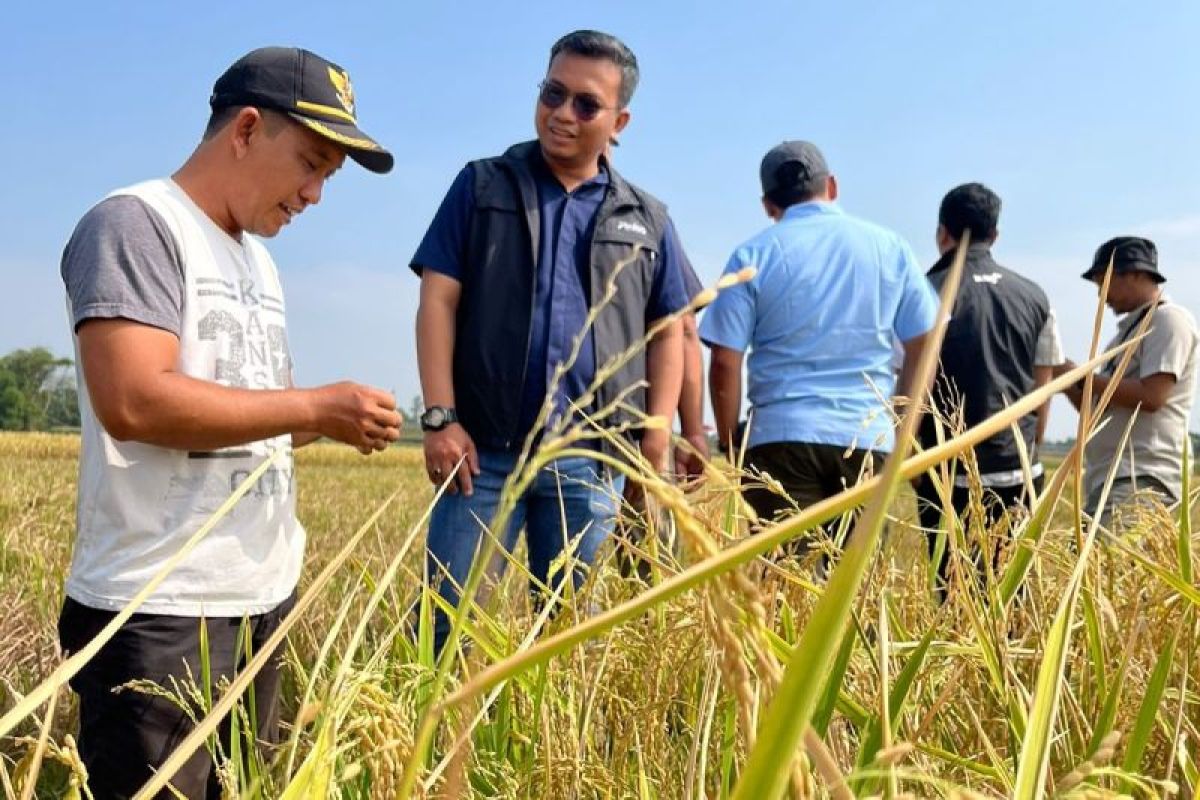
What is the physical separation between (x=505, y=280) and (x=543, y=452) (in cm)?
233

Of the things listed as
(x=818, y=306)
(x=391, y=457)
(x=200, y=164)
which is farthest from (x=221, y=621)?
(x=391, y=457)

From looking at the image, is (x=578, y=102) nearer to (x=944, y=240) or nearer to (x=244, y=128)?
(x=244, y=128)

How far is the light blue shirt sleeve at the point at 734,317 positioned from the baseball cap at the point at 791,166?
33cm

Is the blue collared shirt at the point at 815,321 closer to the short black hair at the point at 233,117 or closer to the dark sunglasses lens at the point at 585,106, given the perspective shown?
the dark sunglasses lens at the point at 585,106

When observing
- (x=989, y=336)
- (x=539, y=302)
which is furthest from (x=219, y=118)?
(x=989, y=336)

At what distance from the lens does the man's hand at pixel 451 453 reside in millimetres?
2395

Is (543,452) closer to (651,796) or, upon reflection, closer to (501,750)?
(651,796)

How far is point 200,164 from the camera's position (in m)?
1.81

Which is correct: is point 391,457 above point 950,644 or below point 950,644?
below

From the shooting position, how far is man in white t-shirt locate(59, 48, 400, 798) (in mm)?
1513

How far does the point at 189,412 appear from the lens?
150cm

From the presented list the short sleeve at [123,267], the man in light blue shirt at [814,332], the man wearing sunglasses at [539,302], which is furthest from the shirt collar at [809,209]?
the short sleeve at [123,267]

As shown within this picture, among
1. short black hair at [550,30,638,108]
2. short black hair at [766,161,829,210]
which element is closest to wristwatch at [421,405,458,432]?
short black hair at [550,30,638,108]

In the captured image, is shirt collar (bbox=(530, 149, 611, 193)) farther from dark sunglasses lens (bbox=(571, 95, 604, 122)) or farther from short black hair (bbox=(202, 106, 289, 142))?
short black hair (bbox=(202, 106, 289, 142))
